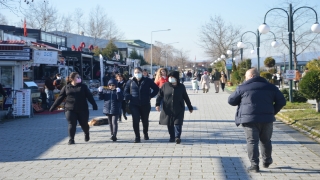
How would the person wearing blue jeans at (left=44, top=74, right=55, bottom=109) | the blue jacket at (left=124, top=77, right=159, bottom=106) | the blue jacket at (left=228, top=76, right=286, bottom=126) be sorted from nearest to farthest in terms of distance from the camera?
the blue jacket at (left=228, top=76, right=286, bottom=126)
the blue jacket at (left=124, top=77, right=159, bottom=106)
the person wearing blue jeans at (left=44, top=74, right=55, bottom=109)

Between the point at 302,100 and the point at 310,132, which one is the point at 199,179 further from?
the point at 302,100

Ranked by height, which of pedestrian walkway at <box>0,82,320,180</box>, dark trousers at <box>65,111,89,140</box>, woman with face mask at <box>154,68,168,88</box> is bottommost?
pedestrian walkway at <box>0,82,320,180</box>

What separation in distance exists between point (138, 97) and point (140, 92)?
128 millimetres

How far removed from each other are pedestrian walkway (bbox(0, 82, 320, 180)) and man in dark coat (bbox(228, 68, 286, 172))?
1.46 ft

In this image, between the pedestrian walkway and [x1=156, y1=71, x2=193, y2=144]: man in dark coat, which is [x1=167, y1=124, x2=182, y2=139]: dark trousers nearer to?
[x1=156, y1=71, x2=193, y2=144]: man in dark coat

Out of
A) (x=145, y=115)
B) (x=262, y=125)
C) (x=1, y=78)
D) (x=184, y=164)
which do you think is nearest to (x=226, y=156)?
(x=184, y=164)

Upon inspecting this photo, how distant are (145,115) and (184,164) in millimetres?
2952

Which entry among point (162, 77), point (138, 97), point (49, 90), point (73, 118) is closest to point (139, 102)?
point (138, 97)

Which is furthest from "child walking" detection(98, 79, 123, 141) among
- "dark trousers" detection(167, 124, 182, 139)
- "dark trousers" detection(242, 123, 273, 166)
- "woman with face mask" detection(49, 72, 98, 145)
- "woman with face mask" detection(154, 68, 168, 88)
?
"dark trousers" detection(242, 123, 273, 166)

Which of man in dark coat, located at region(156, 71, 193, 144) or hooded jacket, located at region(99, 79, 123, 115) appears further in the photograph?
hooded jacket, located at region(99, 79, 123, 115)

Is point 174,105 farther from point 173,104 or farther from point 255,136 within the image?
point 255,136

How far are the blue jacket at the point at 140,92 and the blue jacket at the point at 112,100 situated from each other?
36 cm

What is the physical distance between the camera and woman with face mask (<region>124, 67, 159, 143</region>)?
35.8 feet

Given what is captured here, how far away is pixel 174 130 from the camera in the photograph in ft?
36.7
